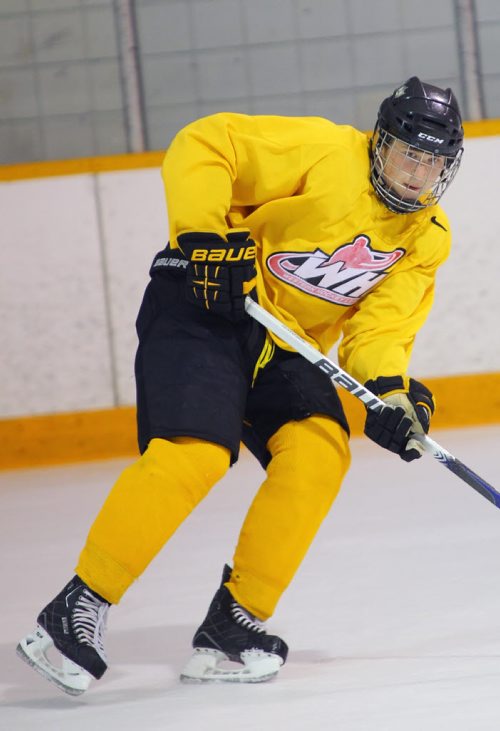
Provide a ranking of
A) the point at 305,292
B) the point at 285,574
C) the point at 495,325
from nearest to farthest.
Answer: the point at 285,574 < the point at 305,292 < the point at 495,325

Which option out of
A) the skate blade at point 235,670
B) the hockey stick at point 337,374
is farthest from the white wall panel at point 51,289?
the skate blade at point 235,670

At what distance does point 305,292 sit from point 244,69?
111 inches

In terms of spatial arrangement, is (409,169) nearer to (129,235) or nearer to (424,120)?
(424,120)

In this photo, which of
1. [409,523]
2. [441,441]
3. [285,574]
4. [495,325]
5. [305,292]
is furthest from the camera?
[495,325]

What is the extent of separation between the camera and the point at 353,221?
222 centimetres

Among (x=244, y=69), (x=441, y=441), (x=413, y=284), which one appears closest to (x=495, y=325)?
(x=441, y=441)

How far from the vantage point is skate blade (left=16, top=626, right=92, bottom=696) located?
1982 mm

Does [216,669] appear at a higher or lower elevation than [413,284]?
lower

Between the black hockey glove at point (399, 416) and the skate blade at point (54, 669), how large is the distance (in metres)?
0.62

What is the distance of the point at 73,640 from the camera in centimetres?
196

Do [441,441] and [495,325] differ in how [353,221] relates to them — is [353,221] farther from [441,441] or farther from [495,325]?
[495,325]

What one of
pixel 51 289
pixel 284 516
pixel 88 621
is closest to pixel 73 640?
pixel 88 621

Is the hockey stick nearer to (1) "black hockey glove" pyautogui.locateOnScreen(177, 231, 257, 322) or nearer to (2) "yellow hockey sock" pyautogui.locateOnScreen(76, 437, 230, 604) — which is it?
(1) "black hockey glove" pyautogui.locateOnScreen(177, 231, 257, 322)

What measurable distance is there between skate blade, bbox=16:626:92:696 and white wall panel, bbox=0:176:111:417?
2.75m
